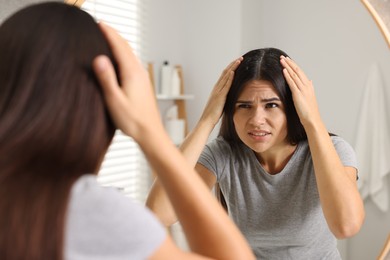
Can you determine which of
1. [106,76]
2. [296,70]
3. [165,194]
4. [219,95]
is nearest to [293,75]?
[296,70]

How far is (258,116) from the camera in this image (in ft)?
2.37

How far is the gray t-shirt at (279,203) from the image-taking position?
771 millimetres

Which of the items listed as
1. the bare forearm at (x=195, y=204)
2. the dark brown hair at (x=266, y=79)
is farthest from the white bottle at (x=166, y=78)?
the bare forearm at (x=195, y=204)

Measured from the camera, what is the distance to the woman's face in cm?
72

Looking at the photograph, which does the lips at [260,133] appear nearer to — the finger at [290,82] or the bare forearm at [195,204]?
the finger at [290,82]

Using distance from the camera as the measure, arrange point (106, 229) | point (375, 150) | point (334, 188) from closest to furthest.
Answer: point (106, 229), point (334, 188), point (375, 150)

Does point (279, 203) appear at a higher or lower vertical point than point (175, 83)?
lower

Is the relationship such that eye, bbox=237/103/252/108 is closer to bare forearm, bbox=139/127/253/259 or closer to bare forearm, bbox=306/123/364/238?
bare forearm, bbox=306/123/364/238

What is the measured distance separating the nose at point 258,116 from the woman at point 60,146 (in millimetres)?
353

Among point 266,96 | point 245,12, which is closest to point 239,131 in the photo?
point 266,96

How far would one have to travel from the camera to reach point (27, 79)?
1.24 ft

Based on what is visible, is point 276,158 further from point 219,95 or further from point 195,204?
point 195,204

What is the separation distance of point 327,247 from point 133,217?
0.51m

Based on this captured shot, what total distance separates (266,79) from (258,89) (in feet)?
0.07
